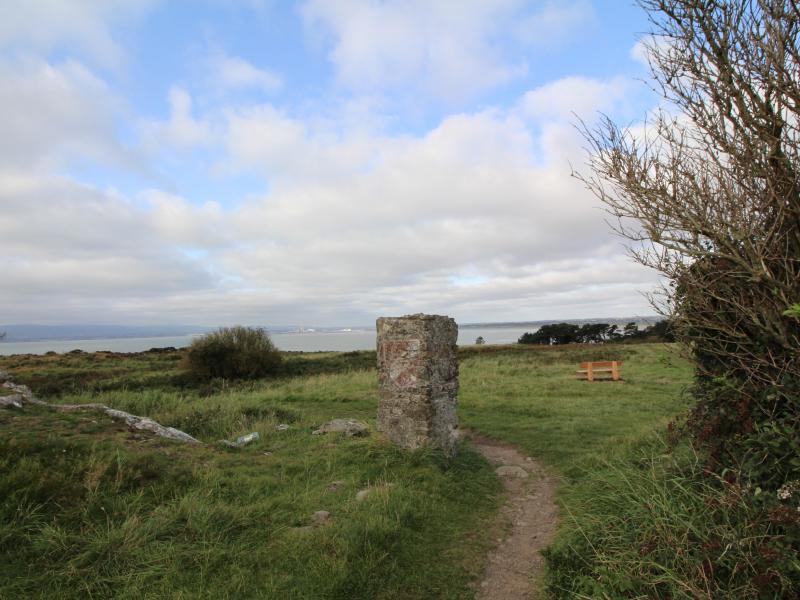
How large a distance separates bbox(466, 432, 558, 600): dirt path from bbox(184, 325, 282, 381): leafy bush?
64.1 feet

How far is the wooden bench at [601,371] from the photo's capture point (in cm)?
1769

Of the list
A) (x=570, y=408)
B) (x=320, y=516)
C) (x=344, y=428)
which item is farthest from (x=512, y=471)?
(x=570, y=408)

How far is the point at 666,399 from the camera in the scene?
43.7 ft

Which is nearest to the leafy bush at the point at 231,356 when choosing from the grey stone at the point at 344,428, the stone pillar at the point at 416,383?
the grey stone at the point at 344,428

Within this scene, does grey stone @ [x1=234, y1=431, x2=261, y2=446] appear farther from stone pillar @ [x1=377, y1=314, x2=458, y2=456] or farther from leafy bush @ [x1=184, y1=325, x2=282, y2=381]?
leafy bush @ [x1=184, y1=325, x2=282, y2=381]

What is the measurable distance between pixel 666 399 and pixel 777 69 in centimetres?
1204

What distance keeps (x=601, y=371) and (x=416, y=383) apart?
13035 mm

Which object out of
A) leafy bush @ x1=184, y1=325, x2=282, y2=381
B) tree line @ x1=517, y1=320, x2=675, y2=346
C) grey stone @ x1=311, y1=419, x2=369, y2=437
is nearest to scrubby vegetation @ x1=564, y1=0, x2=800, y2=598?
grey stone @ x1=311, y1=419, x2=369, y2=437

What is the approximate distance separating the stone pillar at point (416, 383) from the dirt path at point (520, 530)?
1192mm

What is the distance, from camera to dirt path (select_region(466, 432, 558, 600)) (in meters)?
4.29

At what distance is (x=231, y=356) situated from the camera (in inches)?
1003

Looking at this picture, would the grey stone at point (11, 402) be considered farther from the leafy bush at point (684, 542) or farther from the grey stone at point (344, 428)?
the leafy bush at point (684, 542)

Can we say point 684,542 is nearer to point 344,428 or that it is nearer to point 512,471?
point 512,471

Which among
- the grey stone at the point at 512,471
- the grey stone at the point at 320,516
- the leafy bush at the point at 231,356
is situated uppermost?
the leafy bush at the point at 231,356
